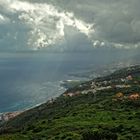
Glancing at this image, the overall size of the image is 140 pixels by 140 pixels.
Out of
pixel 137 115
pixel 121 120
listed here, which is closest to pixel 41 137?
pixel 121 120

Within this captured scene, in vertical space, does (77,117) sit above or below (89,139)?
above

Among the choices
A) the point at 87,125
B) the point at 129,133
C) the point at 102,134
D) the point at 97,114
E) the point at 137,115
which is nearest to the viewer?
the point at 102,134

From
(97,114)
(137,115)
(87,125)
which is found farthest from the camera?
(97,114)

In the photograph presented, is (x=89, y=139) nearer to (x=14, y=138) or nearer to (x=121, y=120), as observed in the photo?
(x=14, y=138)

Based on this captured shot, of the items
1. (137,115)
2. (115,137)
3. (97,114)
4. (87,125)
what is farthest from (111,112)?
(115,137)

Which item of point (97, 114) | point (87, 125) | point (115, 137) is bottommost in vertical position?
point (115, 137)

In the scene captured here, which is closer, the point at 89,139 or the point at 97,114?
the point at 89,139

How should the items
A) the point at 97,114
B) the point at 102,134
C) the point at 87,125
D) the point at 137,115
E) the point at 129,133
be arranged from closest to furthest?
1. the point at 102,134
2. the point at 129,133
3. the point at 87,125
4. the point at 137,115
5. the point at 97,114

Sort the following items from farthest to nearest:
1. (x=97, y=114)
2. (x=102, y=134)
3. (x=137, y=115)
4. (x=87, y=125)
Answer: (x=97, y=114)
(x=137, y=115)
(x=87, y=125)
(x=102, y=134)

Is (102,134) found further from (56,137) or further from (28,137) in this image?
(28,137)
